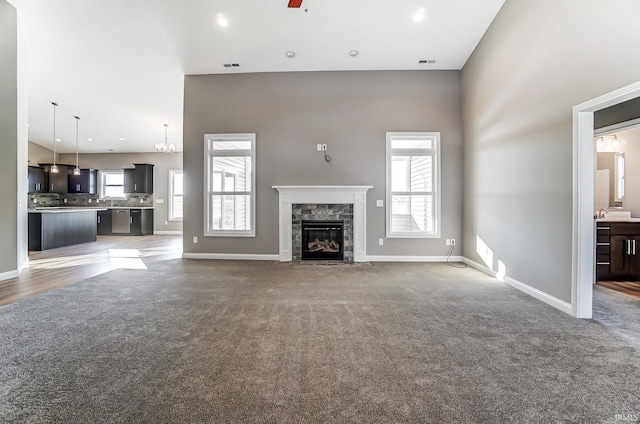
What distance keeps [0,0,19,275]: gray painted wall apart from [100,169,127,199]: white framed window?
6.94 meters

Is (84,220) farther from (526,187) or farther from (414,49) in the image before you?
(526,187)

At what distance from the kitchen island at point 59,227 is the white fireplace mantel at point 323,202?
5.69m

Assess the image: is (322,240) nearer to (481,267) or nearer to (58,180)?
(481,267)

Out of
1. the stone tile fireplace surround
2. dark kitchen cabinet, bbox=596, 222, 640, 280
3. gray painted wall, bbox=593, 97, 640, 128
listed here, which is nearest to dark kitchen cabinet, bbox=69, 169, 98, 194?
the stone tile fireplace surround

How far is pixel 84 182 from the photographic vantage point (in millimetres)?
10016

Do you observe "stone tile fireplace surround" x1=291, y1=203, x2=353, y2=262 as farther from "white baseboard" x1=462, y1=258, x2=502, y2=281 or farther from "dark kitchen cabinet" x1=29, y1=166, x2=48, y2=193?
"dark kitchen cabinet" x1=29, y1=166, x2=48, y2=193

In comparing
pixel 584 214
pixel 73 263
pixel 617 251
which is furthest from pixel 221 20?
pixel 617 251

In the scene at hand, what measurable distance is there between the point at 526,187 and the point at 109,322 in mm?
4788

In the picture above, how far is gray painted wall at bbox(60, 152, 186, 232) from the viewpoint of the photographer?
1038 centimetres

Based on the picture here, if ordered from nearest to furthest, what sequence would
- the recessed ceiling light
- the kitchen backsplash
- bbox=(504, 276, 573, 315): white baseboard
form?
bbox=(504, 276, 573, 315): white baseboard, the recessed ceiling light, the kitchen backsplash

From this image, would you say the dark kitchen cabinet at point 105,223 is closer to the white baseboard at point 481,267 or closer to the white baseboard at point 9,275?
the white baseboard at point 9,275

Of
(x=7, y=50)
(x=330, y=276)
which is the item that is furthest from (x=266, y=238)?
(x=7, y=50)

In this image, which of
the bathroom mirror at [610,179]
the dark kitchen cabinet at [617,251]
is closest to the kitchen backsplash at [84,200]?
the dark kitchen cabinet at [617,251]

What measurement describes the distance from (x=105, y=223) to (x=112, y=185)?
1.59 meters
